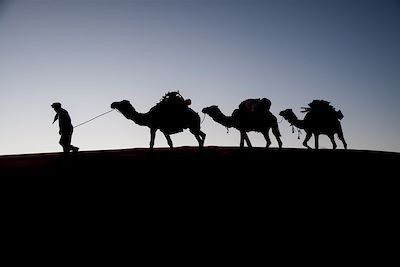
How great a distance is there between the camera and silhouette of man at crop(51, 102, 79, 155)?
11109 mm

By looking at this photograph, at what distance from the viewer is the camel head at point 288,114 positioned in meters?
15.1

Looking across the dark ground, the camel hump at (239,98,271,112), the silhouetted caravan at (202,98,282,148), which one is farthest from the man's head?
the camel hump at (239,98,271,112)

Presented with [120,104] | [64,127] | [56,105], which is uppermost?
[120,104]

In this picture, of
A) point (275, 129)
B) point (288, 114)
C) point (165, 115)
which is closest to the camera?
point (165, 115)

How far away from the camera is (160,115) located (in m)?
11.7

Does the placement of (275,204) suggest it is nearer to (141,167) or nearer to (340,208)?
(340,208)

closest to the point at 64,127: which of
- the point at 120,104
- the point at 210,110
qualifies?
the point at 120,104

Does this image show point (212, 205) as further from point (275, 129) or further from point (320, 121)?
point (320, 121)

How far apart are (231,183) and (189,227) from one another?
2.04 metres

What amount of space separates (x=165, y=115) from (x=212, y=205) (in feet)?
19.6

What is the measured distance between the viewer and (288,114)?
49.8ft

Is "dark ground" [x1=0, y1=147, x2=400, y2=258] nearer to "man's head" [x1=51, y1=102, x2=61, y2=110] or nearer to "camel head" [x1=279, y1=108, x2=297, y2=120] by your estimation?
"man's head" [x1=51, y1=102, x2=61, y2=110]

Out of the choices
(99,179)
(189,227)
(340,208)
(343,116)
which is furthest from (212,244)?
(343,116)

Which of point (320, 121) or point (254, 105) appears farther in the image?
point (320, 121)
